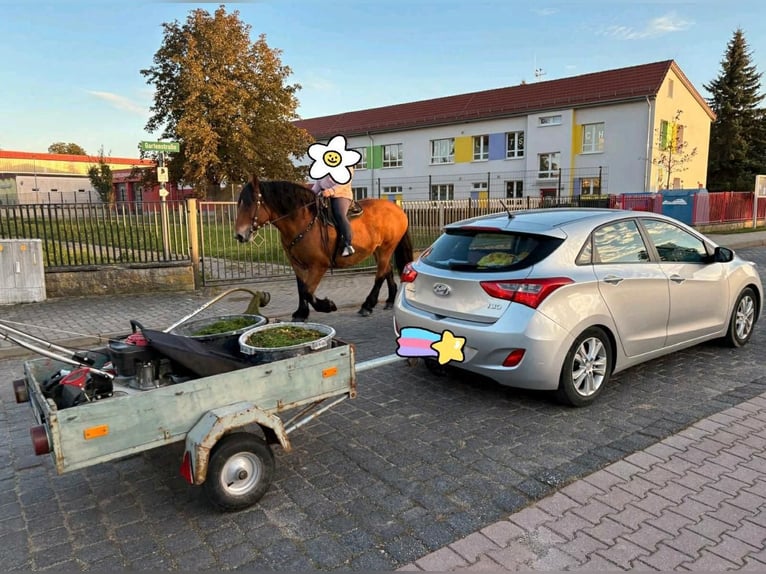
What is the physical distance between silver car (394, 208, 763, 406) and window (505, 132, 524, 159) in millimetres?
35704

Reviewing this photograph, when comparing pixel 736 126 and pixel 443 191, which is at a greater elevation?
pixel 736 126

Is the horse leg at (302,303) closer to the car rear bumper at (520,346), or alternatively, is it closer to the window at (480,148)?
the car rear bumper at (520,346)

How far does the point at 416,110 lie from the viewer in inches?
1847

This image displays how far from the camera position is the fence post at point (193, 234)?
1098 cm

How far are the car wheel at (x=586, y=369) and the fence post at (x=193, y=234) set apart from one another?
8501 mm

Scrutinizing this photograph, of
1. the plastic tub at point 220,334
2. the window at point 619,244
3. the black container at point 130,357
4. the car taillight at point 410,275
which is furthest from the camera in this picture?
the car taillight at point 410,275

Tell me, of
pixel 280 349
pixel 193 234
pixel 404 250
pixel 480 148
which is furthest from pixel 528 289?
pixel 480 148

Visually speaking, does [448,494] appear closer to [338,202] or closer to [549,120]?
[338,202]

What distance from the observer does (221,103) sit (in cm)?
3716

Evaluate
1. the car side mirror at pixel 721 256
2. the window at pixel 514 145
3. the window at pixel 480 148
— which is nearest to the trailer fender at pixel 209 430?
the car side mirror at pixel 721 256

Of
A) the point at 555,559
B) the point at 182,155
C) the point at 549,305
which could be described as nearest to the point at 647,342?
the point at 549,305

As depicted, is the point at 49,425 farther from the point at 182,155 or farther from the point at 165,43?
the point at 165,43

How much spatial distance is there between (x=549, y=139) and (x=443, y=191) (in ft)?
31.4

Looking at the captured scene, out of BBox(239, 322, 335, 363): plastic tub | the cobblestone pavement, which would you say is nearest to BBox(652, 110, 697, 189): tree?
the cobblestone pavement
